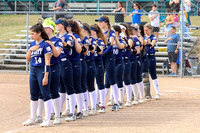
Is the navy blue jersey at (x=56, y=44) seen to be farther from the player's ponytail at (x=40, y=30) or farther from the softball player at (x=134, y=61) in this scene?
the softball player at (x=134, y=61)

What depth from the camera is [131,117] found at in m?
10.0

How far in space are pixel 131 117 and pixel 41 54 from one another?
2.70 metres

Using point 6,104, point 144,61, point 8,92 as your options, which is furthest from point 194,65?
point 6,104

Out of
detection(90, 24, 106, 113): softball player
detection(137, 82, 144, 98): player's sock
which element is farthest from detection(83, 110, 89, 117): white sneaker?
detection(137, 82, 144, 98): player's sock

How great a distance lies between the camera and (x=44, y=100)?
28.5 ft

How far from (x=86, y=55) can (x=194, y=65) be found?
11631mm

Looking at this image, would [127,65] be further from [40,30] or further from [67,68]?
[40,30]

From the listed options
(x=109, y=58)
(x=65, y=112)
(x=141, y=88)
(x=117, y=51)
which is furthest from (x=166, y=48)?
(x=65, y=112)

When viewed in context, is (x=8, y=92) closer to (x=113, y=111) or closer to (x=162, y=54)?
(x=113, y=111)

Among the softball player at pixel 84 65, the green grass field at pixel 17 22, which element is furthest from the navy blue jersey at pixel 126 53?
the green grass field at pixel 17 22

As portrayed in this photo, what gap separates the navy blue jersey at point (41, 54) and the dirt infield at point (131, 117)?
124cm

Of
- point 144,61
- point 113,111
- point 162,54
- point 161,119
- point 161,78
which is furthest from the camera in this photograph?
point 162,54

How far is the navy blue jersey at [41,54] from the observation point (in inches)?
337

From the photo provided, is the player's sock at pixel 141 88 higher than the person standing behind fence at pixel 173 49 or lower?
lower
